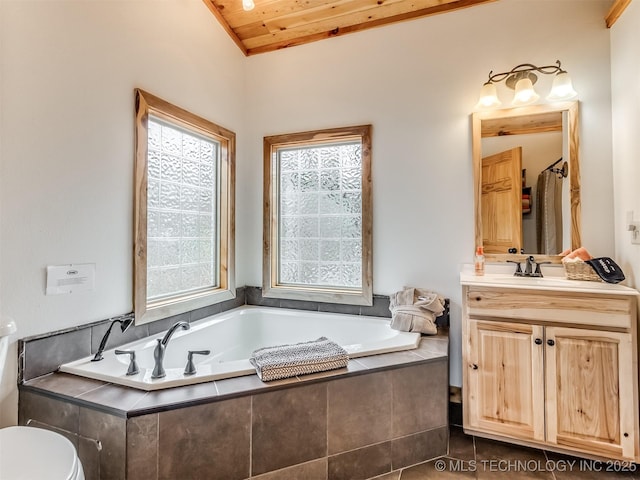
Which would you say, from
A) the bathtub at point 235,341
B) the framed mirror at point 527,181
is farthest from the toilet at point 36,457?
the framed mirror at point 527,181

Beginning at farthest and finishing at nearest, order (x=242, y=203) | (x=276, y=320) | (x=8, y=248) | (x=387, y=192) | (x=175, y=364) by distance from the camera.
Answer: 1. (x=242, y=203)
2. (x=276, y=320)
3. (x=387, y=192)
4. (x=175, y=364)
5. (x=8, y=248)

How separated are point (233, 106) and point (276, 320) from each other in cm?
181

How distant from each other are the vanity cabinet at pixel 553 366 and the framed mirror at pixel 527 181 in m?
0.40

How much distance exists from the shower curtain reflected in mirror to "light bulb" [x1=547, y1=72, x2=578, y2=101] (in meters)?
0.46

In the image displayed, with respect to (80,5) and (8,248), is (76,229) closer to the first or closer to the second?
(8,248)

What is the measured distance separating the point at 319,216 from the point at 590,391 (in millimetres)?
1968

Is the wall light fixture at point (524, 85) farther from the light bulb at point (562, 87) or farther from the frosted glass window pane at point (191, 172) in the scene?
the frosted glass window pane at point (191, 172)

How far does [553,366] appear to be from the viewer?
1.63 m

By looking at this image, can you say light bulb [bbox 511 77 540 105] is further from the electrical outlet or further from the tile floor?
the tile floor

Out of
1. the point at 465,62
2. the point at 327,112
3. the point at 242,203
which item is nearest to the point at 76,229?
the point at 242,203

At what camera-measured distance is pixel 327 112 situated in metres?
2.54

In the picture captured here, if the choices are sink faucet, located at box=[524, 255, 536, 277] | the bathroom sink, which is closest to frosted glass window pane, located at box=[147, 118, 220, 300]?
the bathroom sink

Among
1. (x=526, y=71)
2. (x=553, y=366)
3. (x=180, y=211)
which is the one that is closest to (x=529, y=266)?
(x=553, y=366)

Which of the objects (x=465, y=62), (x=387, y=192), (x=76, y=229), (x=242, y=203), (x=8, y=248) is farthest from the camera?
(x=242, y=203)
